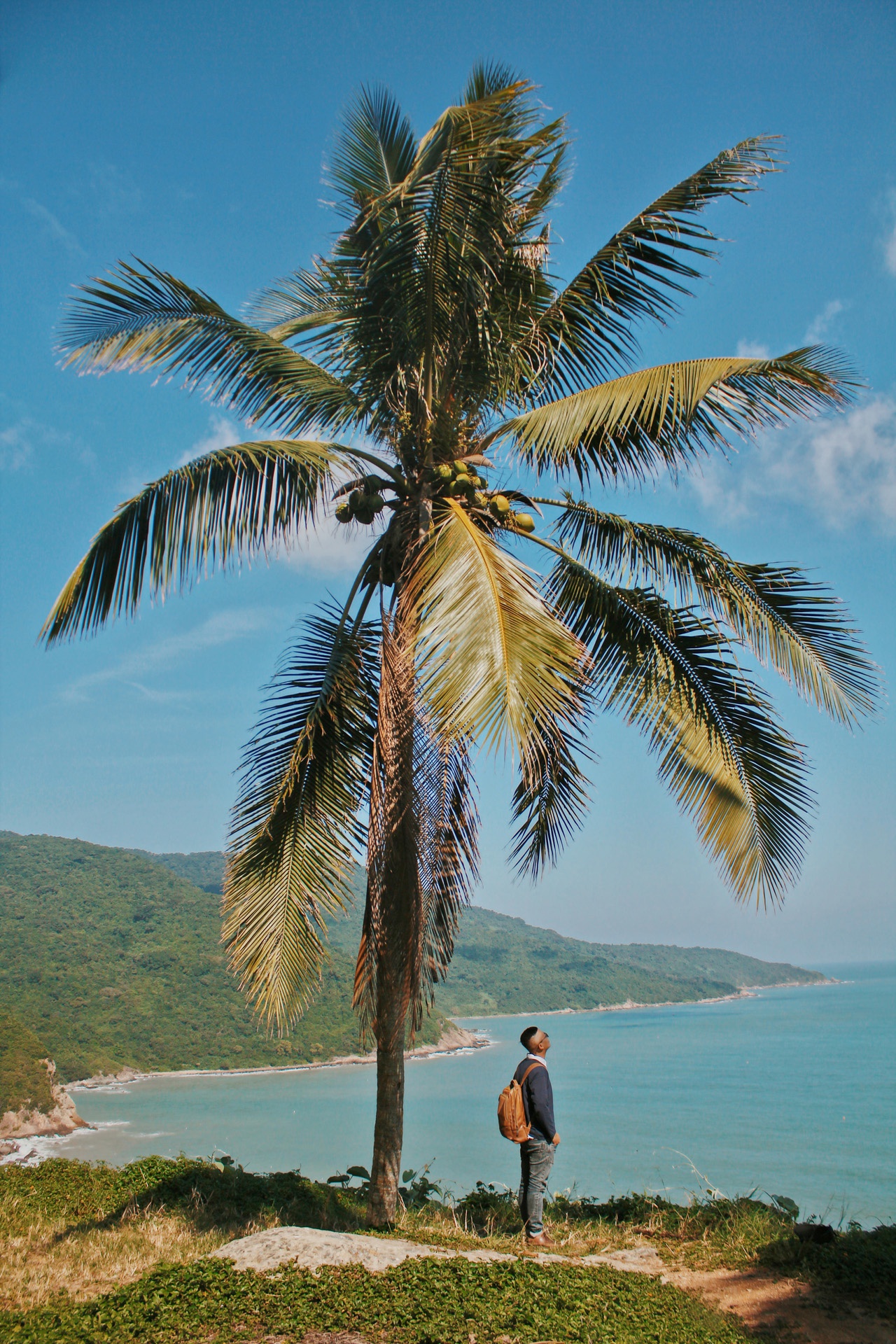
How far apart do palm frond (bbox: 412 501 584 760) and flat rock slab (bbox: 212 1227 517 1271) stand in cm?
296

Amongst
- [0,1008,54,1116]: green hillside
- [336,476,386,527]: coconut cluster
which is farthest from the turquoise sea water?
[336,476,386,527]: coconut cluster

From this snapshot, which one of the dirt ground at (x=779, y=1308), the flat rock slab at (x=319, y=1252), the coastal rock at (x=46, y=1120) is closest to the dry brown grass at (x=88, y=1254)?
the flat rock slab at (x=319, y=1252)

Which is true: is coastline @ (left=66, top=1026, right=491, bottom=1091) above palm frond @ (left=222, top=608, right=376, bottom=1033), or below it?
below

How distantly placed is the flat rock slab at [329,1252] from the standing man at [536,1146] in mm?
847

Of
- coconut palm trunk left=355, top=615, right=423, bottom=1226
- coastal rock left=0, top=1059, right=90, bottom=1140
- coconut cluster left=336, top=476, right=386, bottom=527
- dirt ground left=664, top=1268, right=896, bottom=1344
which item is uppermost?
coconut cluster left=336, top=476, right=386, bottom=527

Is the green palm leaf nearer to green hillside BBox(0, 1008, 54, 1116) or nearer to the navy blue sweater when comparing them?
the navy blue sweater

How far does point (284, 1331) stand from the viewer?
148 inches

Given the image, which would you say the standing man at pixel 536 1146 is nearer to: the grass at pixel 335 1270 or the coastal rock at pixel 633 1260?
the grass at pixel 335 1270

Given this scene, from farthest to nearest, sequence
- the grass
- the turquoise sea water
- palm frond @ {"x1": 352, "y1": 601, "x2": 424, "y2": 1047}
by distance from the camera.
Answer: the turquoise sea water < palm frond @ {"x1": 352, "y1": 601, "x2": 424, "y2": 1047} < the grass

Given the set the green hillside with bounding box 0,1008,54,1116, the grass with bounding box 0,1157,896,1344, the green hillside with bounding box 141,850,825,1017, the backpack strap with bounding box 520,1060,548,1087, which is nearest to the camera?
the grass with bounding box 0,1157,896,1344

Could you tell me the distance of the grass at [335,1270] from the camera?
3902 mm

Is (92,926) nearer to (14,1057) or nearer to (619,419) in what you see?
(14,1057)

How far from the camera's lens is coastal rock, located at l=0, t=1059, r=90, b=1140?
3098cm

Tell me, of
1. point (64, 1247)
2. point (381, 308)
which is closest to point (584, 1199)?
point (64, 1247)
